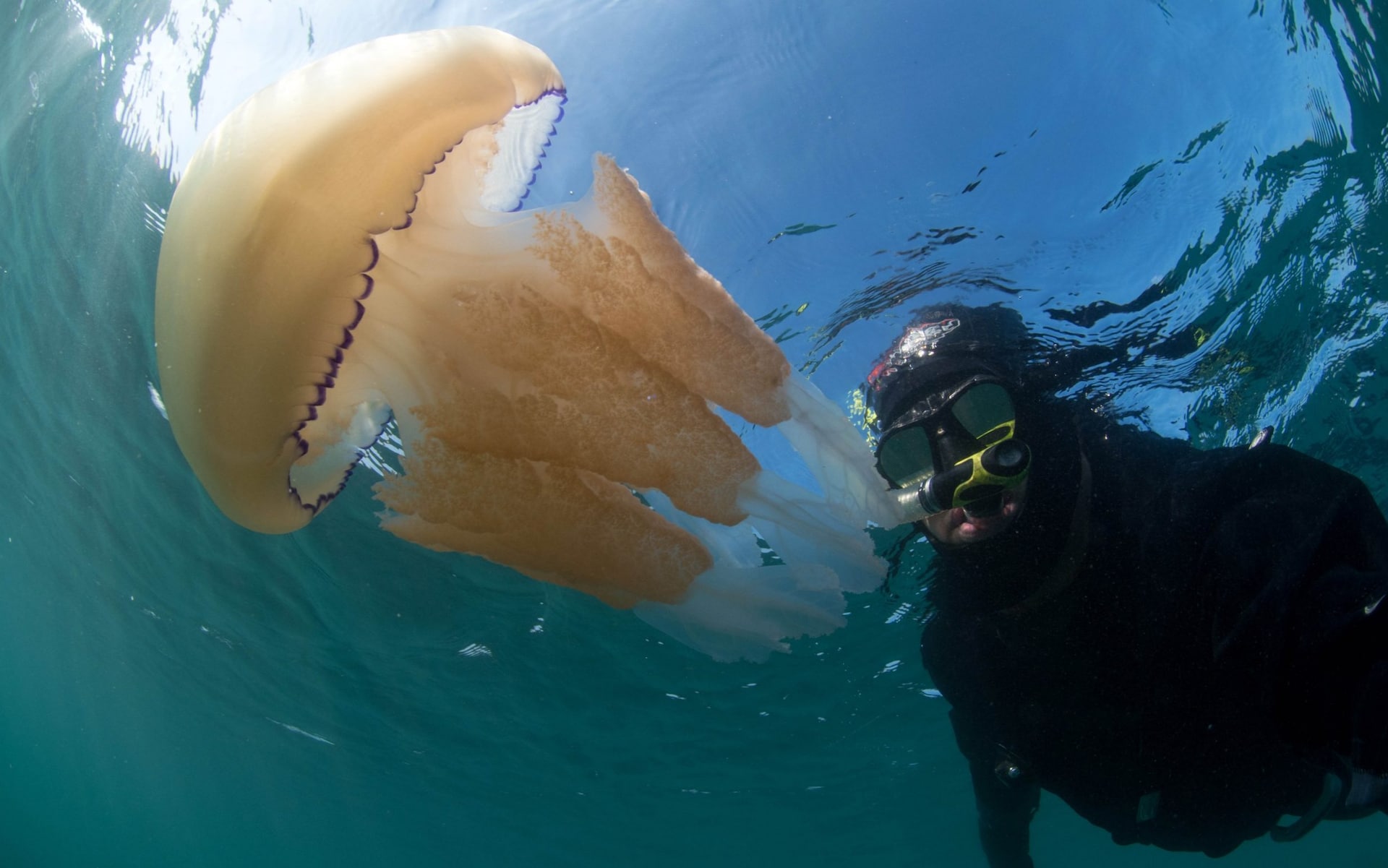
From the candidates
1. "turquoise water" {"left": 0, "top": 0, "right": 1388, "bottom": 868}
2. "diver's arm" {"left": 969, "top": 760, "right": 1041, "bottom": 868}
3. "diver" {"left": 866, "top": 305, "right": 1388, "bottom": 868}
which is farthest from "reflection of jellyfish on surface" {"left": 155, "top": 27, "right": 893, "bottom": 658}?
→ "diver's arm" {"left": 969, "top": 760, "right": 1041, "bottom": 868}

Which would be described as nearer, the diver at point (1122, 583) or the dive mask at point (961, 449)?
the diver at point (1122, 583)

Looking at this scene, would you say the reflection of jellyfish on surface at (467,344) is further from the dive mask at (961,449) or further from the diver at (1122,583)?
the dive mask at (961,449)

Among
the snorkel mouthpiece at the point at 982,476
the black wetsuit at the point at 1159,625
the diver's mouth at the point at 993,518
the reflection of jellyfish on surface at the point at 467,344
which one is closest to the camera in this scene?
the reflection of jellyfish on surface at the point at 467,344

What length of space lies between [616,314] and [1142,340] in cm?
560

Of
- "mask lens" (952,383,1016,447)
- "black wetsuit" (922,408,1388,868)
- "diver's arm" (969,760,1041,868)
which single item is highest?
"mask lens" (952,383,1016,447)

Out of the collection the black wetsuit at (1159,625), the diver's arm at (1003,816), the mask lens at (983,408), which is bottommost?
the diver's arm at (1003,816)

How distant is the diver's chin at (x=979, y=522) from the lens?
164 inches

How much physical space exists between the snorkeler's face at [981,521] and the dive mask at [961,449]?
0.06m

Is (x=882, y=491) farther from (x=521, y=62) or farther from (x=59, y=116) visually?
(x=59, y=116)

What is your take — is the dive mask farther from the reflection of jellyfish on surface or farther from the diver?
the reflection of jellyfish on surface

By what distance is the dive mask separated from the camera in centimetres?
382

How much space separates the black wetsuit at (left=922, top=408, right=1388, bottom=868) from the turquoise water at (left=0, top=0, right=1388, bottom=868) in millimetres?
1680

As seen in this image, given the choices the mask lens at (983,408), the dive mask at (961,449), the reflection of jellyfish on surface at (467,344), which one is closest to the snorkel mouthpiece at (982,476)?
the dive mask at (961,449)

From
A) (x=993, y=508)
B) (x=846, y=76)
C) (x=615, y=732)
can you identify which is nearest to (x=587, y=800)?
(x=615, y=732)
